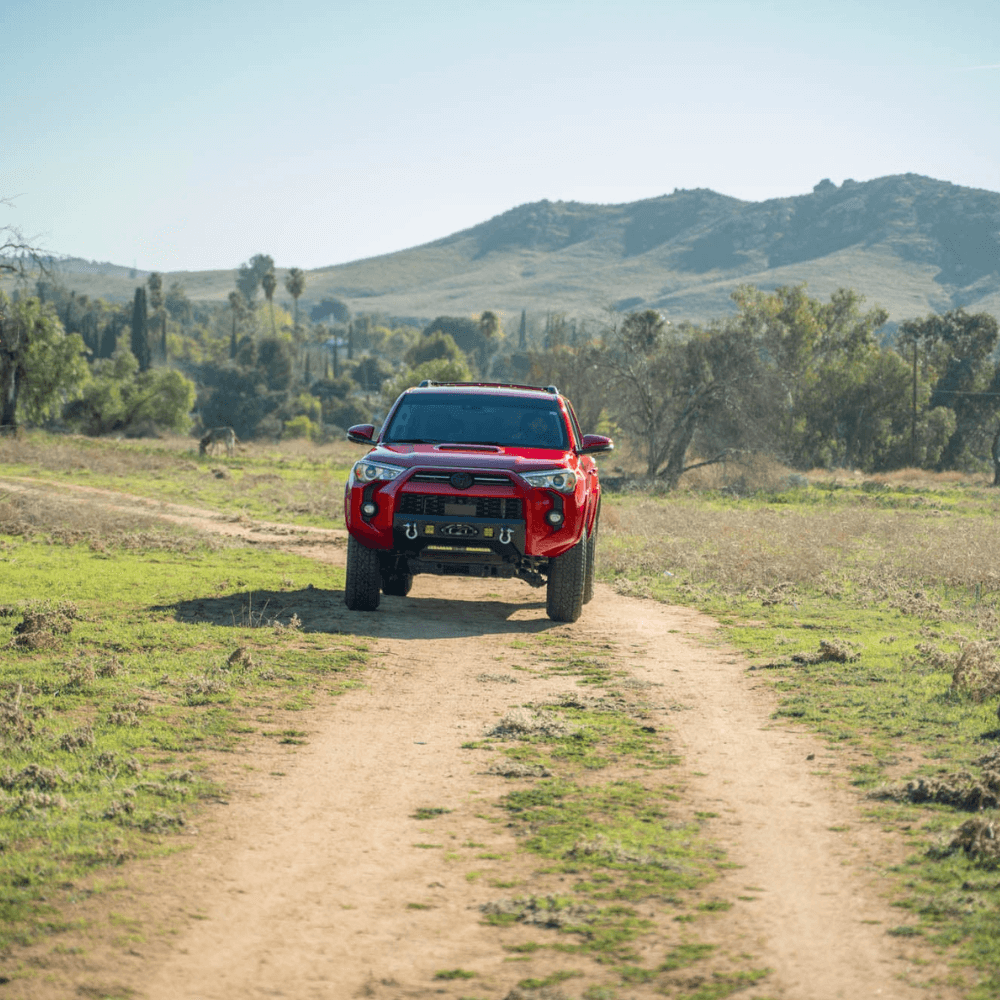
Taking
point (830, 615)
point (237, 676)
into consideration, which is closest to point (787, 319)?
point (830, 615)

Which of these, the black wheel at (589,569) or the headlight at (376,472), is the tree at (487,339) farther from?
the headlight at (376,472)

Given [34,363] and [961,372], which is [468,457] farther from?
[961,372]

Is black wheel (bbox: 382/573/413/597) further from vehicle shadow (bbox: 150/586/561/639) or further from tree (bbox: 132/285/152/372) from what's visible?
tree (bbox: 132/285/152/372)

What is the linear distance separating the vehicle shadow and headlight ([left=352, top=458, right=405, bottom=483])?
1.43m

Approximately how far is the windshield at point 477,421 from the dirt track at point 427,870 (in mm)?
3784

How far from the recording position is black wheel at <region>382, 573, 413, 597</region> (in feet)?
43.5

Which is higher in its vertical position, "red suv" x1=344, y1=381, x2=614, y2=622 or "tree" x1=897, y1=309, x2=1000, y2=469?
"tree" x1=897, y1=309, x2=1000, y2=469

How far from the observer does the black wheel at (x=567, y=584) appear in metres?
11.5

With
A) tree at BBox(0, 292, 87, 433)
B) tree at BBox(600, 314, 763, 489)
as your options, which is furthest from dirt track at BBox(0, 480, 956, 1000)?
tree at BBox(0, 292, 87, 433)

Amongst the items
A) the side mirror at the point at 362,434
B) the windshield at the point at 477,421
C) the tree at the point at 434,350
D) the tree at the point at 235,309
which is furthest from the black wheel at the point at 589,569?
the tree at the point at 235,309

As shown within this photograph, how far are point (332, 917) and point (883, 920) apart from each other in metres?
2.17

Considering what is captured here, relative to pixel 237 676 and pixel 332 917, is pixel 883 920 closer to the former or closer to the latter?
pixel 332 917

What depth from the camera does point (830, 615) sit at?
1309 cm

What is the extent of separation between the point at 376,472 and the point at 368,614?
1.63 meters
